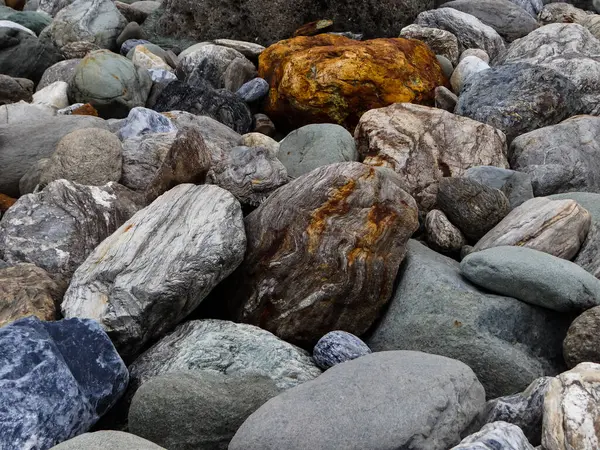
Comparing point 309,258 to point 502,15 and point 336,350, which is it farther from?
point 502,15

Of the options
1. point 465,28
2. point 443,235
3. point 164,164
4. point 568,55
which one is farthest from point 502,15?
point 164,164

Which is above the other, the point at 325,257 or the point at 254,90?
the point at 325,257

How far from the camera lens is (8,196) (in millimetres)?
5898

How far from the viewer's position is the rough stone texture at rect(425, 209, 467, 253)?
5.16m

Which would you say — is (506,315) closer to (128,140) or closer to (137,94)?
(128,140)

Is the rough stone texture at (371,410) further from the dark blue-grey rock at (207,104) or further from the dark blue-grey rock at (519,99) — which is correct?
the dark blue-grey rock at (207,104)

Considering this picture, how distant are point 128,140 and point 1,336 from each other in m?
2.70

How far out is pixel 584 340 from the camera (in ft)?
12.7

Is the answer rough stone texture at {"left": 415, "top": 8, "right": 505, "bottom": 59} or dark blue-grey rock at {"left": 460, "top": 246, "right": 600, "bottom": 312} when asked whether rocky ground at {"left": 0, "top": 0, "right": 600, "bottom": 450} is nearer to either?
dark blue-grey rock at {"left": 460, "top": 246, "right": 600, "bottom": 312}

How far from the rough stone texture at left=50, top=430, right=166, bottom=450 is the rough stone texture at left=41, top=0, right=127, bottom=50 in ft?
24.3

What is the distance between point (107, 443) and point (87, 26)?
26.0 ft

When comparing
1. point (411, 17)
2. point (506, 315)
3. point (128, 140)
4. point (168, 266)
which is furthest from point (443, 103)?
point (168, 266)

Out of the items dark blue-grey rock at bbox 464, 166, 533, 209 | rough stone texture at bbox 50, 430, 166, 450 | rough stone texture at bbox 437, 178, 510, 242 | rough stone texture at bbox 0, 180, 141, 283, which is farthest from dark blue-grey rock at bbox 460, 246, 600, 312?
rough stone texture at bbox 0, 180, 141, 283

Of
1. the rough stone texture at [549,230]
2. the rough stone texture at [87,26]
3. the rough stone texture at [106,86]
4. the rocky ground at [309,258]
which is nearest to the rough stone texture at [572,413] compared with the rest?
the rocky ground at [309,258]
